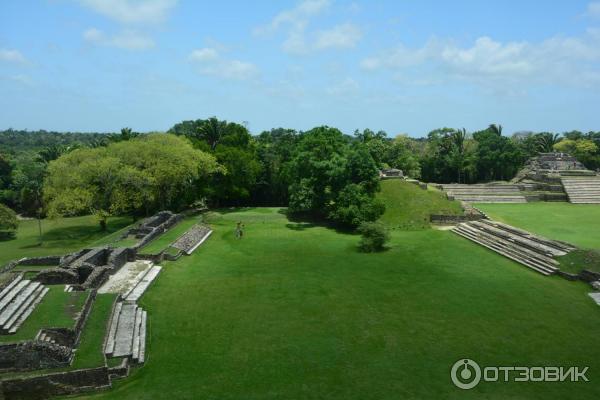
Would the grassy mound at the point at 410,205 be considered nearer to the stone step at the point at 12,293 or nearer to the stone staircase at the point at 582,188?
the stone staircase at the point at 582,188

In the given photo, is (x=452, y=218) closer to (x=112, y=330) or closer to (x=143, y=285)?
(x=143, y=285)

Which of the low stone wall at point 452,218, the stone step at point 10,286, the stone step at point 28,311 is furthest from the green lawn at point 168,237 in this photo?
the low stone wall at point 452,218

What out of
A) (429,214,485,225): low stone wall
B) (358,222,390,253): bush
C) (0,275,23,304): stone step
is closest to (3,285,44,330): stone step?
(0,275,23,304): stone step

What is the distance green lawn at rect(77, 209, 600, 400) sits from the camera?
1104 centimetres

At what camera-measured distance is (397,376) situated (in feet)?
37.5

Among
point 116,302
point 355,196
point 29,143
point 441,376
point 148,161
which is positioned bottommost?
point 441,376

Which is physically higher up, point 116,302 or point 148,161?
point 148,161

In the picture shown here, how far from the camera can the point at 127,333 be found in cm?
1330

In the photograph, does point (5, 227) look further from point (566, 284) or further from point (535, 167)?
point (535, 167)

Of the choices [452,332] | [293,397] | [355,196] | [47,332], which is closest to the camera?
[293,397]

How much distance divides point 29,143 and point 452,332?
Answer: 367ft

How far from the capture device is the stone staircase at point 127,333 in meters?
12.2

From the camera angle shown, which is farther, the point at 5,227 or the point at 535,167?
the point at 535,167

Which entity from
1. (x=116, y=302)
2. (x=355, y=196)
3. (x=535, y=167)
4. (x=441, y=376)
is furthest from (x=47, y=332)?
(x=535, y=167)
